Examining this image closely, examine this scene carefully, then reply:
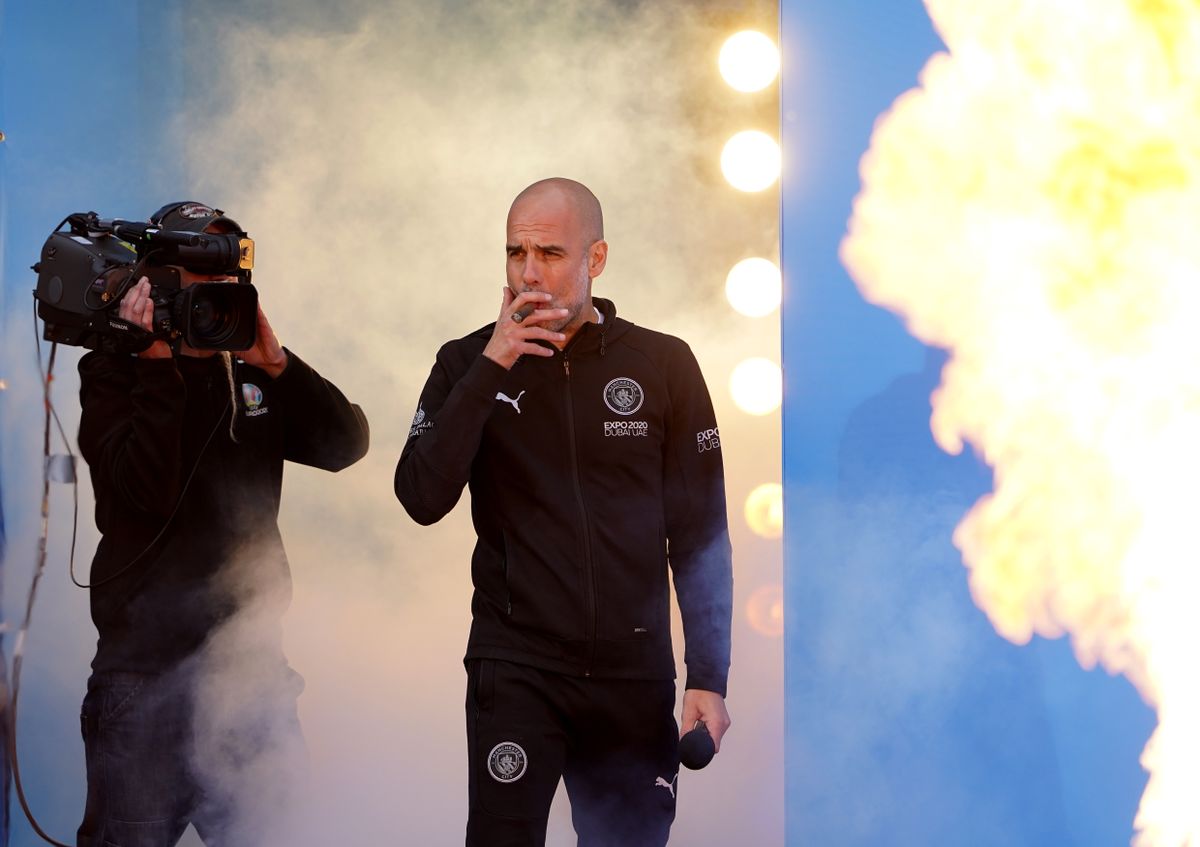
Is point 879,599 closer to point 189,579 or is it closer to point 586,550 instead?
point 586,550

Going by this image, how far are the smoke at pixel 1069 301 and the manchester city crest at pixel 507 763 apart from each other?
1054 mm

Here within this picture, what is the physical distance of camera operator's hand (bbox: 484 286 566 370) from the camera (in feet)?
8.53

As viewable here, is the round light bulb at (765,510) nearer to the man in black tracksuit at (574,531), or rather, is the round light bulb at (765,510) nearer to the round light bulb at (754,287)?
the round light bulb at (754,287)

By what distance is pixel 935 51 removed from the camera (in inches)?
120

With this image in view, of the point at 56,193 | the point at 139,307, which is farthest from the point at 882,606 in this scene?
the point at 56,193

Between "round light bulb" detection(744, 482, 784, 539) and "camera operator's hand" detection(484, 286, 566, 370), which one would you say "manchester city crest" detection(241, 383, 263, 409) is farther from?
"round light bulb" detection(744, 482, 784, 539)

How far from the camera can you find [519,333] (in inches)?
103

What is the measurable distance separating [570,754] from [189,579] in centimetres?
79

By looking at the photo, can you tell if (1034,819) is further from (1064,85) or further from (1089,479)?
(1064,85)

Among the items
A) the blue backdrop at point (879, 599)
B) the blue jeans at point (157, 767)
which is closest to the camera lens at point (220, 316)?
the blue jeans at point (157, 767)

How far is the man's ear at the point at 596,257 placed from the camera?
282 centimetres

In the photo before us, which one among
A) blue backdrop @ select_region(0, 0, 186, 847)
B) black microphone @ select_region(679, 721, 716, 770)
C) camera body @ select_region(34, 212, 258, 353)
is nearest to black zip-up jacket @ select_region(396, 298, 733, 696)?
black microphone @ select_region(679, 721, 716, 770)

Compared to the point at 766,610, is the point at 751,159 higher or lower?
higher

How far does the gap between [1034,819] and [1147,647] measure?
0.43 m
